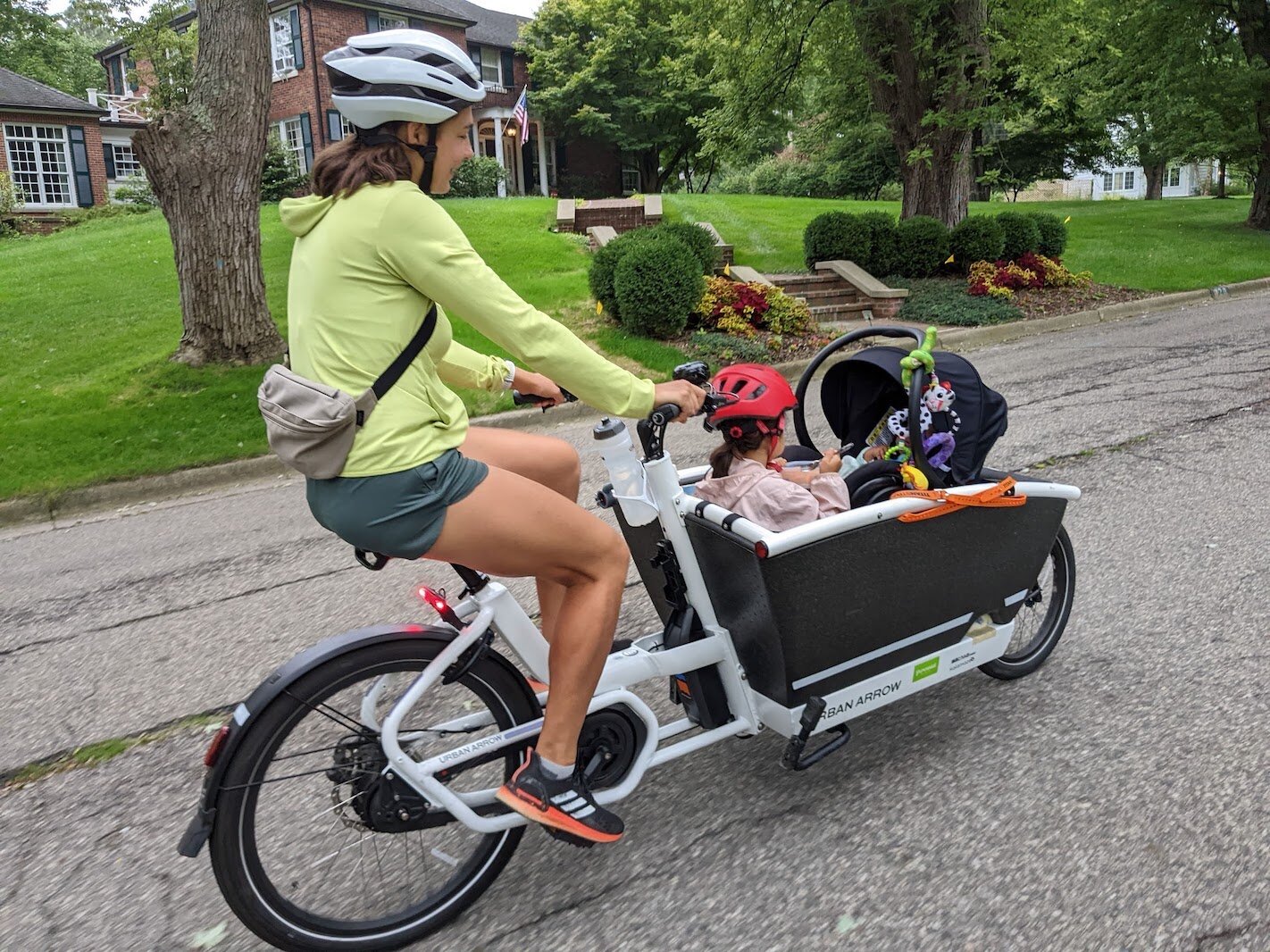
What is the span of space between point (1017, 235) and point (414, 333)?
48.4 ft

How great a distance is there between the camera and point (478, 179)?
99.8 ft

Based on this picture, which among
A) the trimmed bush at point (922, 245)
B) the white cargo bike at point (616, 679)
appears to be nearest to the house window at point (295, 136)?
the trimmed bush at point (922, 245)

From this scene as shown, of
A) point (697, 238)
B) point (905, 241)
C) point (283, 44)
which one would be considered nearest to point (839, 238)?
point (905, 241)

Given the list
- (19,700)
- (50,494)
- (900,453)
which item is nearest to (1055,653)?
(900,453)

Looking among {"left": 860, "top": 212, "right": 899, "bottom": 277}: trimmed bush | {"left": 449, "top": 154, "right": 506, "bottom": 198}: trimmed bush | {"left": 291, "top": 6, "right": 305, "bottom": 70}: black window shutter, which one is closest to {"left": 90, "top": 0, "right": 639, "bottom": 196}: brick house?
{"left": 291, "top": 6, "right": 305, "bottom": 70}: black window shutter

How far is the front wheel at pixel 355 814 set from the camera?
2.16 meters

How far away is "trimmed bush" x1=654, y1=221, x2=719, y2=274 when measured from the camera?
12.1 meters

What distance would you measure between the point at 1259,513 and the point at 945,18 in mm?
10875

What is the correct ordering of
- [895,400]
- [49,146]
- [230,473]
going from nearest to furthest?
[895,400], [230,473], [49,146]

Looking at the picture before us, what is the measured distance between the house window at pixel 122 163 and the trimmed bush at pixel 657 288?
30330 mm

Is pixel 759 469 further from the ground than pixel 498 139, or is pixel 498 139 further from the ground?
pixel 498 139

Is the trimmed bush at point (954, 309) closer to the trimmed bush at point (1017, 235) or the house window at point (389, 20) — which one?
the trimmed bush at point (1017, 235)

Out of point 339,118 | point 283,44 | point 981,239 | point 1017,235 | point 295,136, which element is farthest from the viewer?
point 295,136

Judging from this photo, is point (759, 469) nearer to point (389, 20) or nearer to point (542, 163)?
point (389, 20)
